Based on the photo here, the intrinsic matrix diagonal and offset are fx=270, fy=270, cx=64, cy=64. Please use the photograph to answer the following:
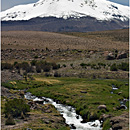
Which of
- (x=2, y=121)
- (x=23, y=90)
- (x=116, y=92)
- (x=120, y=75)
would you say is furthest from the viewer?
(x=120, y=75)

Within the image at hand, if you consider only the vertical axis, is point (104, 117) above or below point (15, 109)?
below

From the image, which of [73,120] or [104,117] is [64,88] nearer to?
[73,120]

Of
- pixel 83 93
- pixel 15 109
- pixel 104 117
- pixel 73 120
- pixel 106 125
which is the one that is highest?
pixel 15 109

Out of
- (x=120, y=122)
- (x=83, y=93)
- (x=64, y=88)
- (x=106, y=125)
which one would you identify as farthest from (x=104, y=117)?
(x=64, y=88)

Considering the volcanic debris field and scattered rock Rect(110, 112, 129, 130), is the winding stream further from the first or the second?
scattered rock Rect(110, 112, 129, 130)

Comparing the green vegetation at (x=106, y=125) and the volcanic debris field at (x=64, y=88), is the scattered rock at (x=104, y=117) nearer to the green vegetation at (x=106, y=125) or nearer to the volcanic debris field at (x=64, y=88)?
the volcanic debris field at (x=64, y=88)

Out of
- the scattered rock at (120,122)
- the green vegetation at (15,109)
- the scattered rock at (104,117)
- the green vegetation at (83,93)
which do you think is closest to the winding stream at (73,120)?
the scattered rock at (104,117)

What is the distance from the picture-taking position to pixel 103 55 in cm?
8244

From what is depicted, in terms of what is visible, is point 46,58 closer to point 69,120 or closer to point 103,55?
point 103,55

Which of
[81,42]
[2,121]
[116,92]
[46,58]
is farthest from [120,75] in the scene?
[81,42]

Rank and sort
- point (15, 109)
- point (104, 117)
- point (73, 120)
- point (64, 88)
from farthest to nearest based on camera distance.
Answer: point (64, 88) < point (73, 120) < point (104, 117) < point (15, 109)

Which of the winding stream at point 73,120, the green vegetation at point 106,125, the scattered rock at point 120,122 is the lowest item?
the winding stream at point 73,120

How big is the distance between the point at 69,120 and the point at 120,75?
31.6 m

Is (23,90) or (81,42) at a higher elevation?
(81,42)
